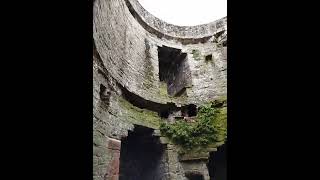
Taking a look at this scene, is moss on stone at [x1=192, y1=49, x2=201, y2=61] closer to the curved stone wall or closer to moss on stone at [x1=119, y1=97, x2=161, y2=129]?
the curved stone wall

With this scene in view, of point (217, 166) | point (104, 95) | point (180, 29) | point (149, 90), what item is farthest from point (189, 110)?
point (104, 95)

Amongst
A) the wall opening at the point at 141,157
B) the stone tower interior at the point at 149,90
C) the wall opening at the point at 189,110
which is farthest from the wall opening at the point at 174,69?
the wall opening at the point at 141,157

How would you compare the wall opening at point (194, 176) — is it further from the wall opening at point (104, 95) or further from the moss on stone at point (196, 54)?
the moss on stone at point (196, 54)

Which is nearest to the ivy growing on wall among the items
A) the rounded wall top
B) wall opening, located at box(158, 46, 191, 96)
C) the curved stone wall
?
the curved stone wall

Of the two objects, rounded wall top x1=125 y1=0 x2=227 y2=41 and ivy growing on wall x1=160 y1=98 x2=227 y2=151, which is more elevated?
rounded wall top x1=125 y1=0 x2=227 y2=41

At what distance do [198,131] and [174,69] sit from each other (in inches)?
156

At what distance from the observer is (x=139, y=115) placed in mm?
8828

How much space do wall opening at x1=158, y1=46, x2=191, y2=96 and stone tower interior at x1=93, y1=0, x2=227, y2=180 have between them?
44 millimetres

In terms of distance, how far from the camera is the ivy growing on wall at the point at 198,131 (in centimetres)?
939

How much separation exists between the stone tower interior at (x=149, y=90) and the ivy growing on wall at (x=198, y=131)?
84 millimetres

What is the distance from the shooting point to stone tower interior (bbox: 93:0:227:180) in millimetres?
6453

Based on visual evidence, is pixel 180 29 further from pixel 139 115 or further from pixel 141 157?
pixel 141 157
